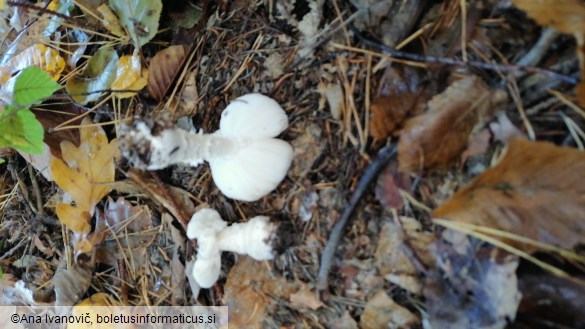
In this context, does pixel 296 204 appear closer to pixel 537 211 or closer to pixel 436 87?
pixel 436 87

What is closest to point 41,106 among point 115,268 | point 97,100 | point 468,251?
point 97,100

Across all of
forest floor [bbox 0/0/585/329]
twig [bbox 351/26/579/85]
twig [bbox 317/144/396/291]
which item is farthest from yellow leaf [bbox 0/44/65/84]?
twig [bbox 317/144/396/291]

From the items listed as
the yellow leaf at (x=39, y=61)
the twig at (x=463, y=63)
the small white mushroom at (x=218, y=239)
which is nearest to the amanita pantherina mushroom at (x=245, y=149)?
the small white mushroom at (x=218, y=239)

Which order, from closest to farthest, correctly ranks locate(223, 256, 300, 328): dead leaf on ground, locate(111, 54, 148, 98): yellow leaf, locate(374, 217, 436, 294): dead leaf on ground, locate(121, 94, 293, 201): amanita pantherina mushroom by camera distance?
locate(374, 217, 436, 294): dead leaf on ground, locate(121, 94, 293, 201): amanita pantherina mushroom, locate(223, 256, 300, 328): dead leaf on ground, locate(111, 54, 148, 98): yellow leaf

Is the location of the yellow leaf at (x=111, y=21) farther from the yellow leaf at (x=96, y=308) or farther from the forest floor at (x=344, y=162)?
the yellow leaf at (x=96, y=308)

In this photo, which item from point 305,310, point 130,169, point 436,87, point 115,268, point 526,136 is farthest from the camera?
point 115,268

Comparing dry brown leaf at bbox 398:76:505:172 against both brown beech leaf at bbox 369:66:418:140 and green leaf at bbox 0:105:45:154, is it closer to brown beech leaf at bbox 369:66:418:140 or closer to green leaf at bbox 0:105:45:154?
brown beech leaf at bbox 369:66:418:140

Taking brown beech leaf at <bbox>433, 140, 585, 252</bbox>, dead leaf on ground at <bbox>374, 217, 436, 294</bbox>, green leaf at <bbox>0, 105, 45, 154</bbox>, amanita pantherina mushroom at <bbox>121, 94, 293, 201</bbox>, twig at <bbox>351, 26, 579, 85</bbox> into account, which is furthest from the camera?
green leaf at <bbox>0, 105, 45, 154</bbox>
